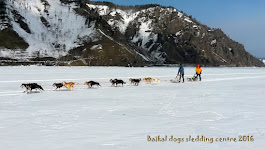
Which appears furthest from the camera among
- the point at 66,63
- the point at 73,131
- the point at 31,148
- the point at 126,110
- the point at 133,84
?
the point at 66,63

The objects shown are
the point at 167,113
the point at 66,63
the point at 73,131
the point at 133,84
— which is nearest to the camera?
the point at 73,131

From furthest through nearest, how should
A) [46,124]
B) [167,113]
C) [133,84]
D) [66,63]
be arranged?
[66,63], [133,84], [167,113], [46,124]

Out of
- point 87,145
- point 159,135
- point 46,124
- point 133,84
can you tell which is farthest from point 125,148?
point 133,84

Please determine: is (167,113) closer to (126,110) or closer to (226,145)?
(126,110)

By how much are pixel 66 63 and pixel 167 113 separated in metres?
173

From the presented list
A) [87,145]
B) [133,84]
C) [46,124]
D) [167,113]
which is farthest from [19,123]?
[133,84]

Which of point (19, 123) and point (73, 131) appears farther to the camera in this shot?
point (19, 123)

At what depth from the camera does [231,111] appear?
1327cm

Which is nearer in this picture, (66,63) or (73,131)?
(73,131)

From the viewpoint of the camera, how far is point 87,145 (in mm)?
7426

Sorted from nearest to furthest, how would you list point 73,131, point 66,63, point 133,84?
point 73,131 < point 133,84 < point 66,63

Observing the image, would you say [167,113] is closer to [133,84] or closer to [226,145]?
[226,145]

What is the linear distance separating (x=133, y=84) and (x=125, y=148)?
23.8 metres

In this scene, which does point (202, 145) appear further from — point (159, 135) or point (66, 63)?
point (66, 63)
